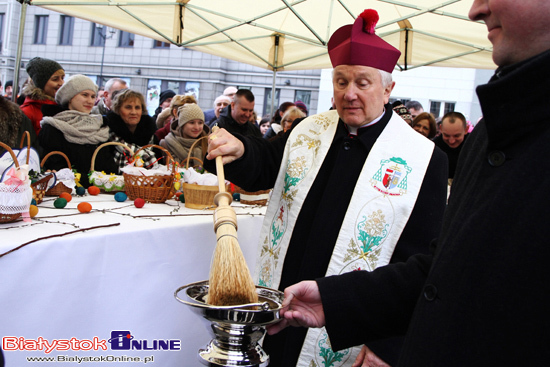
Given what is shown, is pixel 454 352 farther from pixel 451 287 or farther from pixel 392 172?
pixel 392 172

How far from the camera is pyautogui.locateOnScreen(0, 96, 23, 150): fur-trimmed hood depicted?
3723 millimetres

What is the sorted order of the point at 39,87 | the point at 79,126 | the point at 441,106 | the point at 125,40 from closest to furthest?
the point at 79,126 < the point at 39,87 < the point at 441,106 < the point at 125,40

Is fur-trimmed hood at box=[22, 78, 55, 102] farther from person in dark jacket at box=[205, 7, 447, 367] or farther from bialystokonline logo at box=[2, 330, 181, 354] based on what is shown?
person in dark jacket at box=[205, 7, 447, 367]

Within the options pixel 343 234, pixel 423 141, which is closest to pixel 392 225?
pixel 343 234

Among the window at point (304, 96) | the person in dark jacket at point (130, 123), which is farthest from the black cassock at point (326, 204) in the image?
the window at point (304, 96)

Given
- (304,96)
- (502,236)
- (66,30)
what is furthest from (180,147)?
(66,30)

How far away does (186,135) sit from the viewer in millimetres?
5387

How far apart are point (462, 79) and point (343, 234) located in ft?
69.2

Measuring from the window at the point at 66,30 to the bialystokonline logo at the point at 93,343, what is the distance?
2669cm

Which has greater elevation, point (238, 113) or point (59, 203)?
point (238, 113)

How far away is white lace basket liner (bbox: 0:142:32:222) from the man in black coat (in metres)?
2.04

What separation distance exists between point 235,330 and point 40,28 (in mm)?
29580

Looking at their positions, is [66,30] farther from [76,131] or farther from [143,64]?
[76,131]

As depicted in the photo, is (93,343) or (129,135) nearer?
(93,343)
